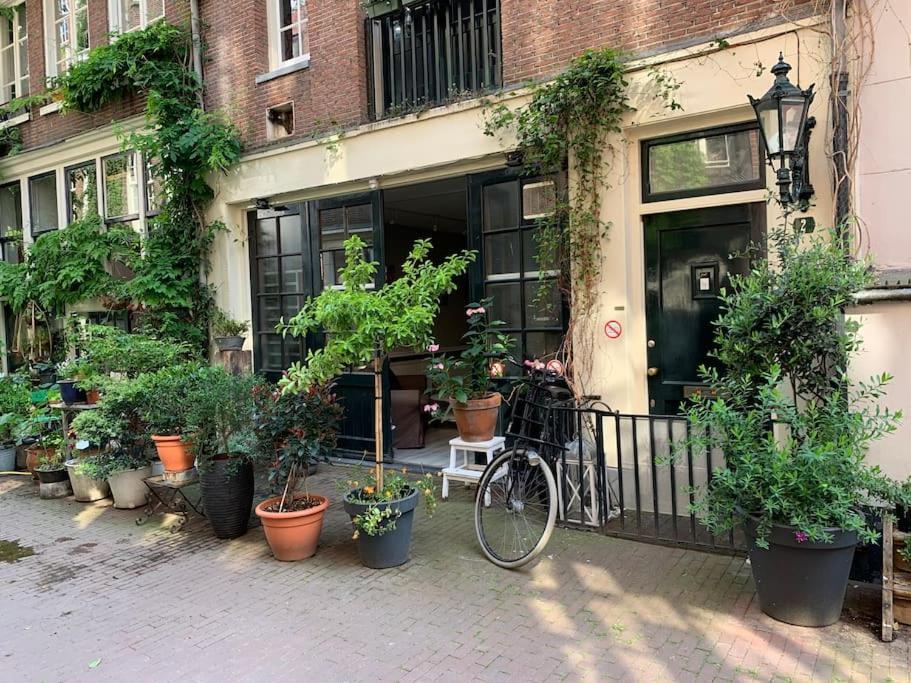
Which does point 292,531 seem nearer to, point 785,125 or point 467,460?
point 467,460

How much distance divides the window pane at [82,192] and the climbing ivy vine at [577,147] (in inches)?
300

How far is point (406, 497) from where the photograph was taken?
15.0ft

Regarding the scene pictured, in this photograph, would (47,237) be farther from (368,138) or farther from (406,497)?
(406,497)

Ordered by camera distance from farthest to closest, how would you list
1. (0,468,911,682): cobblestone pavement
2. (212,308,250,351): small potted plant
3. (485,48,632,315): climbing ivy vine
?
(212,308,250,351): small potted plant, (485,48,632,315): climbing ivy vine, (0,468,911,682): cobblestone pavement

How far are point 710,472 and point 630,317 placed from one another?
5.74ft

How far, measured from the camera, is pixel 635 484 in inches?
190

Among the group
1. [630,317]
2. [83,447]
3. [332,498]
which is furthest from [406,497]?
[83,447]

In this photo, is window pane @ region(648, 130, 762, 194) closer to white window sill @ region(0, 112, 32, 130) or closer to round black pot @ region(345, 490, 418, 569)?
round black pot @ region(345, 490, 418, 569)

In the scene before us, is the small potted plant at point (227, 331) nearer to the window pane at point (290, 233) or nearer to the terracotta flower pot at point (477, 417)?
the window pane at point (290, 233)

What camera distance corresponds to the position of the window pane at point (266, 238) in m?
8.58

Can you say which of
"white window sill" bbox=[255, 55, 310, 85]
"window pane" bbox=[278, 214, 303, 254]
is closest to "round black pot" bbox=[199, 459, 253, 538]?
"window pane" bbox=[278, 214, 303, 254]

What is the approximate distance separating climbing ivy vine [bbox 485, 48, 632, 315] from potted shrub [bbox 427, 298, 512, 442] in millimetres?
806

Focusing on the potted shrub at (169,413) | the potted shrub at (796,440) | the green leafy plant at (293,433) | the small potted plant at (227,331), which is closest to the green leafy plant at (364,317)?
the green leafy plant at (293,433)

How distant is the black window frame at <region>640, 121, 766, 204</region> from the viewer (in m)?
5.13
